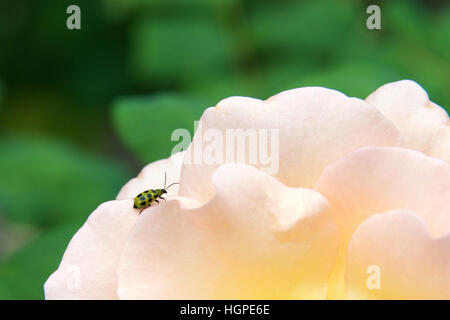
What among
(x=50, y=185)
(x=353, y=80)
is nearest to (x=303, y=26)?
(x=353, y=80)

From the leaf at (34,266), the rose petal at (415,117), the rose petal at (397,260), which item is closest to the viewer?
the rose petal at (397,260)

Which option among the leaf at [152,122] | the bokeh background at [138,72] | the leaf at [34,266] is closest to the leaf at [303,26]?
the bokeh background at [138,72]

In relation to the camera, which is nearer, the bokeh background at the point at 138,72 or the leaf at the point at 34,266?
the leaf at the point at 34,266

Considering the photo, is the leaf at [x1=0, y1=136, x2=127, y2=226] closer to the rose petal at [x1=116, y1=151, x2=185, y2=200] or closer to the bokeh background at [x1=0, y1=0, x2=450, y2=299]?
the bokeh background at [x1=0, y1=0, x2=450, y2=299]

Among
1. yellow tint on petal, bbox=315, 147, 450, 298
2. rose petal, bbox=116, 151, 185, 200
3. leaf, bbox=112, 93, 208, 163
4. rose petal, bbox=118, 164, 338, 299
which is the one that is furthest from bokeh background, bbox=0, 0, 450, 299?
yellow tint on petal, bbox=315, 147, 450, 298

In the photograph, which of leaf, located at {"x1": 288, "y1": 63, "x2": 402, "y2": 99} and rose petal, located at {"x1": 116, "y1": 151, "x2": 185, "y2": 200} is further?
leaf, located at {"x1": 288, "y1": 63, "x2": 402, "y2": 99}

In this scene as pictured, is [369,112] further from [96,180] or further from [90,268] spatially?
[96,180]

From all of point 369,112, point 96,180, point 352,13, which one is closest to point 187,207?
point 369,112

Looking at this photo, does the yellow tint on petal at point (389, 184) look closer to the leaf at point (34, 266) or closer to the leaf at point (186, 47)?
the leaf at point (34, 266)

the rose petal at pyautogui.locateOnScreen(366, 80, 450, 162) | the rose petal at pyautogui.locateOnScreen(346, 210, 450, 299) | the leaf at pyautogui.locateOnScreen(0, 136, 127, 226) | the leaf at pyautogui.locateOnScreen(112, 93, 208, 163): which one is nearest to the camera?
the rose petal at pyautogui.locateOnScreen(346, 210, 450, 299)
